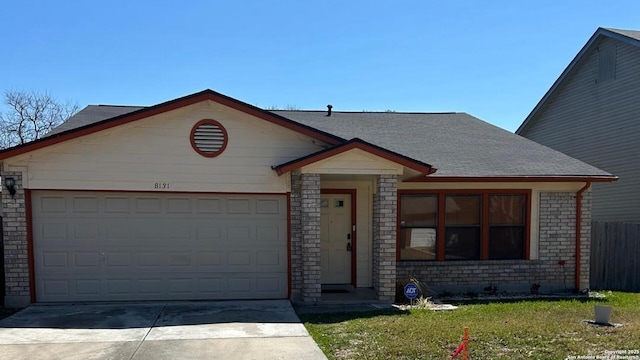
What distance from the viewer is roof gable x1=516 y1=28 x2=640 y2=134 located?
15.1 m

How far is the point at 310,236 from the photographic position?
888 centimetres

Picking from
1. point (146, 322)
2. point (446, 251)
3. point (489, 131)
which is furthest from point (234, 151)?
point (489, 131)

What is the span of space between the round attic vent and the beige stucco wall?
0.32ft

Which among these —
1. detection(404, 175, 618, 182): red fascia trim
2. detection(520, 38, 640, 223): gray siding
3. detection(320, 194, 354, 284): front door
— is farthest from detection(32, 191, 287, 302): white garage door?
detection(520, 38, 640, 223): gray siding

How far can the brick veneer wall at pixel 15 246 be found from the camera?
8531 millimetres

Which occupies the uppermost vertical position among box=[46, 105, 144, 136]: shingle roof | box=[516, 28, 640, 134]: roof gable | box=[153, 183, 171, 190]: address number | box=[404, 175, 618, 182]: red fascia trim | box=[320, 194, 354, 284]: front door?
box=[516, 28, 640, 134]: roof gable

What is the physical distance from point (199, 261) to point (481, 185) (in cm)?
652

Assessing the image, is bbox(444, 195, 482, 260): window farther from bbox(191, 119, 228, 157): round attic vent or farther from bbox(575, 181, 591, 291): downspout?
bbox(191, 119, 228, 157): round attic vent

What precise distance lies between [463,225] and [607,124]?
947cm

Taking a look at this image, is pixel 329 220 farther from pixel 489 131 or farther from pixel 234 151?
pixel 489 131

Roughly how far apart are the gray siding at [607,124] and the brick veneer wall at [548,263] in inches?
244

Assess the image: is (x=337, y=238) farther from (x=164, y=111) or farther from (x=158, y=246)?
(x=164, y=111)

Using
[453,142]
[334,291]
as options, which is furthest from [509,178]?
[334,291]

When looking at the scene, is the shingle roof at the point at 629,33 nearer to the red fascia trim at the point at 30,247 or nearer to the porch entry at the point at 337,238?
the porch entry at the point at 337,238
